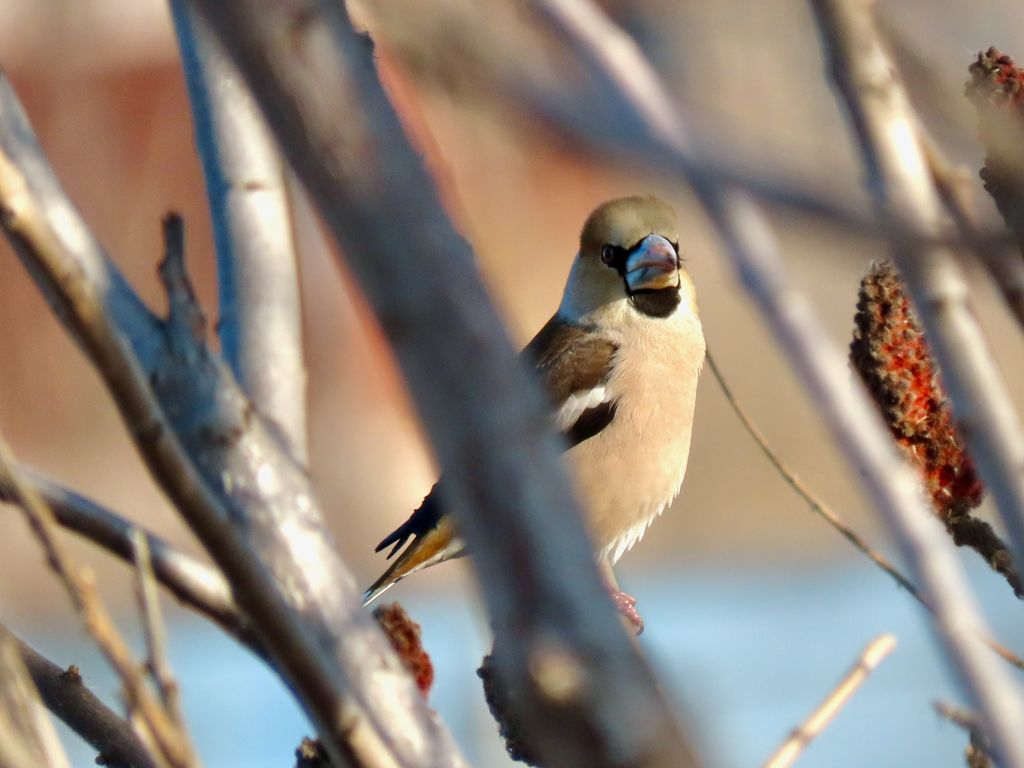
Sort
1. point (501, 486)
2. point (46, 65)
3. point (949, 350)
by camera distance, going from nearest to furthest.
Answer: point (501, 486)
point (949, 350)
point (46, 65)

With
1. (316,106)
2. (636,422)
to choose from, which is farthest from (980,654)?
(636,422)

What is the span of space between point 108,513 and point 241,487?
0.29 metres

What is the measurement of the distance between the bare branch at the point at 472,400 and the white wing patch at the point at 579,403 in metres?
2.45

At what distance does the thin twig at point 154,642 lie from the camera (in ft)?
3.60

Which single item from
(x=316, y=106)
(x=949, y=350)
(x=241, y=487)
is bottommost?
(x=949, y=350)

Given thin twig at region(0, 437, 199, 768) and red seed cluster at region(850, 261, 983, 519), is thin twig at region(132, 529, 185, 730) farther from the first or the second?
red seed cluster at region(850, 261, 983, 519)

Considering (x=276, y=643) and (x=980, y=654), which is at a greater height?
(x=276, y=643)

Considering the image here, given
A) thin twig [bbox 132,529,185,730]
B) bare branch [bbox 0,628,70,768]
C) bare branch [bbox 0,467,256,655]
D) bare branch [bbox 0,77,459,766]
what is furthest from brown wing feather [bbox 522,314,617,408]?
thin twig [bbox 132,529,185,730]

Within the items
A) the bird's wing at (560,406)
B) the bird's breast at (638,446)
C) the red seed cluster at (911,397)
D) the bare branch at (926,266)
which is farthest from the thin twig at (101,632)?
the bird's breast at (638,446)

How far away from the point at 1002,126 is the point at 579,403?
7.73ft

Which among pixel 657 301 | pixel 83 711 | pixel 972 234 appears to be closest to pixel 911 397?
pixel 972 234

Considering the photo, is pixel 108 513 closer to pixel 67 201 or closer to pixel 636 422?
pixel 67 201

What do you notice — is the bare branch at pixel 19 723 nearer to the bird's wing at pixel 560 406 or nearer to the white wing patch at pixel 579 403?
the bird's wing at pixel 560 406

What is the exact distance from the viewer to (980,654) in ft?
3.34
